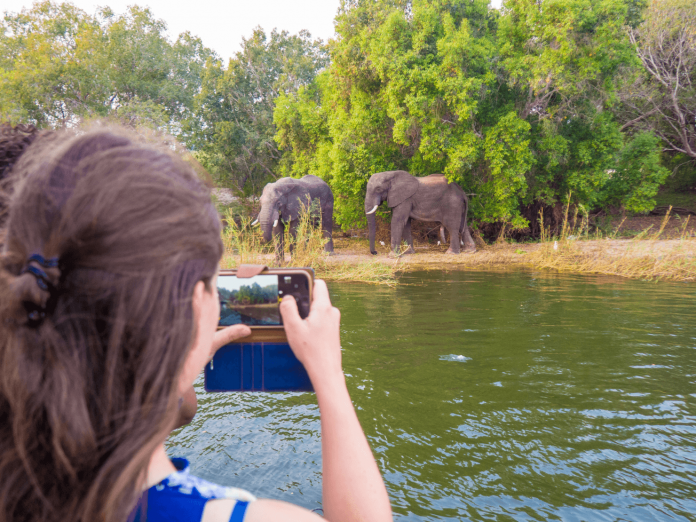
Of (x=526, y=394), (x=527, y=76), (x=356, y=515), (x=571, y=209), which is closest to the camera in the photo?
(x=356, y=515)

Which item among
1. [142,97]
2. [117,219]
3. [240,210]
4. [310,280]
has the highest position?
[142,97]

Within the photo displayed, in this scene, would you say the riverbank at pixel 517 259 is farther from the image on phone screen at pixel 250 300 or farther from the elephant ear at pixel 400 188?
the image on phone screen at pixel 250 300

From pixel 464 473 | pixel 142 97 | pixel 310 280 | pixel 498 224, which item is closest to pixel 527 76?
pixel 498 224

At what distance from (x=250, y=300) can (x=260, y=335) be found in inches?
3.7

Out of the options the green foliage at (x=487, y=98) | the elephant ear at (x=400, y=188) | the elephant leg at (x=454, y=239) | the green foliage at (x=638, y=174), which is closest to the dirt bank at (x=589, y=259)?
the elephant leg at (x=454, y=239)

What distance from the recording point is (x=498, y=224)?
14.2 meters

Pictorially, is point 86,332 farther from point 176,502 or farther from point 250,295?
point 250,295

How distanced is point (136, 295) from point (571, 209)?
47.4 feet

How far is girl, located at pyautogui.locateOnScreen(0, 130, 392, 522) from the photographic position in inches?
23.4

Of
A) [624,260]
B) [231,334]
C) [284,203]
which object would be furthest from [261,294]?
[284,203]

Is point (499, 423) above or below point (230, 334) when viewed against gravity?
below

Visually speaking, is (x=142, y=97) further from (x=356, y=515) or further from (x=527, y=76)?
(x=356, y=515)

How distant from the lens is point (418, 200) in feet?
40.2

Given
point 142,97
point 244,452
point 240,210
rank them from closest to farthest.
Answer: point 244,452 → point 240,210 → point 142,97
